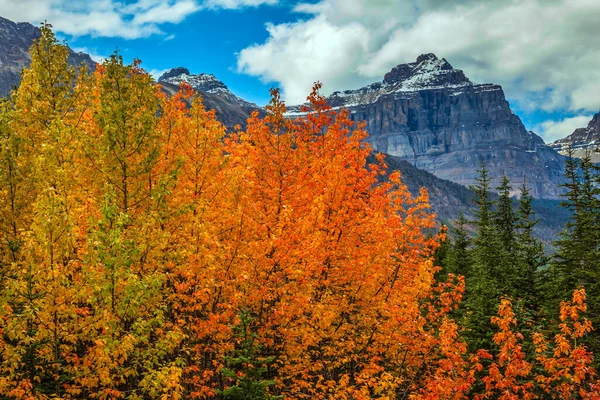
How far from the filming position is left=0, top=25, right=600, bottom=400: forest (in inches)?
358

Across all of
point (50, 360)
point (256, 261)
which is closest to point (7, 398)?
point (50, 360)

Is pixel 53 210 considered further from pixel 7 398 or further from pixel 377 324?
pixel 377 324

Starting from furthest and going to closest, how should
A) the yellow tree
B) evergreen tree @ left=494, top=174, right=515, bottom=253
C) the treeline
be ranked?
evergreen tree @ left=494, top=174, right=515, bottom=253, the treeline, the yellow tree

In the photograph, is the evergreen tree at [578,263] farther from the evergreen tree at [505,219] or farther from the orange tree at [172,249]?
the orange tree at [172,249]

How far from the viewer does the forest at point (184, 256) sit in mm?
9102

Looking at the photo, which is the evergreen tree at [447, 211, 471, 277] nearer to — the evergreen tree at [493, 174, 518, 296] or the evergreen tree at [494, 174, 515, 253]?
the evergreen tree at [493, 174, 518, 296]

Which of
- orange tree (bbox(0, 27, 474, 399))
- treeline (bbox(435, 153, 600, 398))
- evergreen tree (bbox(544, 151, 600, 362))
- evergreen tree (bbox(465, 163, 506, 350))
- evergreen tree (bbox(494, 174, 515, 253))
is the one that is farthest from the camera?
evergreen tree (bbox(494, 174, 515, 253))

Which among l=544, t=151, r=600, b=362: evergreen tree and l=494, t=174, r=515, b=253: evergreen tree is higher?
l=494, t=174, r=515, b=253: evergreen tree

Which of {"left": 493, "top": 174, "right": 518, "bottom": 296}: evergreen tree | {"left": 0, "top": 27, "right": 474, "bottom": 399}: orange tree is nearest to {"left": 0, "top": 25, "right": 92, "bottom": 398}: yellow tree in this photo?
{"left": 0, "top": 27, "right": 474, "bottom": 399}: orange tree

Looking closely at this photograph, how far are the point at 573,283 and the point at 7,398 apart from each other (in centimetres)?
3095

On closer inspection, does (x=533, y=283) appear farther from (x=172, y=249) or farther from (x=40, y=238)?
(x=40, y=238)

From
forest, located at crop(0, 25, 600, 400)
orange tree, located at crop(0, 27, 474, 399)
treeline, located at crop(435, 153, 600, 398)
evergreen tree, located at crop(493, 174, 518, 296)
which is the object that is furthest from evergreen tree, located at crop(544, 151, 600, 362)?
→ orange tree, located at crop(0, 27, 474, 399)

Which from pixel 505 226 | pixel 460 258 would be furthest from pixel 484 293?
pixel 505 226

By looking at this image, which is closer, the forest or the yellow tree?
the yellow tree
